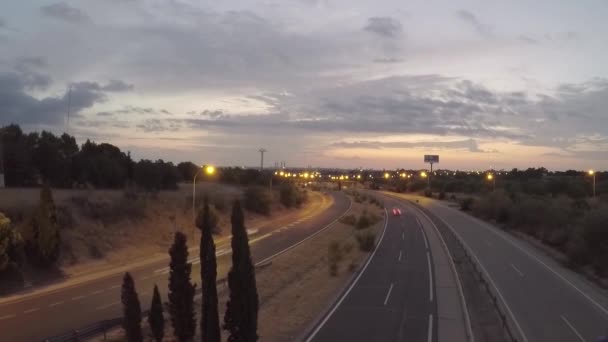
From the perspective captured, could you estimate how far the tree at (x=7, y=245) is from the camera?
25.8m

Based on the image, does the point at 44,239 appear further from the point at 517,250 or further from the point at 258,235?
the point at 517,250

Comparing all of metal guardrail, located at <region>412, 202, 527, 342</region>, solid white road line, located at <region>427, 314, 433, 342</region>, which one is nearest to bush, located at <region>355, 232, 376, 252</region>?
metal guardrail, located at <region>412, 202, 527, 342</region>

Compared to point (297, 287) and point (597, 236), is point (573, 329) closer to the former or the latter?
point (297, 287)

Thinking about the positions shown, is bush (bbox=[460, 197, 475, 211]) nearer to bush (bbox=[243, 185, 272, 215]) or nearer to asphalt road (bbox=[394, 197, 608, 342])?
bush (bbox=[243, 185, 272, 215])

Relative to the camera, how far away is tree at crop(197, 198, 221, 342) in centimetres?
1626

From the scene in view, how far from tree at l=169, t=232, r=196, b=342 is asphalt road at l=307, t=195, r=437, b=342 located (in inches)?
147

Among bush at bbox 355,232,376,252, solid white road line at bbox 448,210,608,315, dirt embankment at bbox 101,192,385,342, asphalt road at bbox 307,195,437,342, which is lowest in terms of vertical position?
dirt embankment at bbox 101,192,385,342

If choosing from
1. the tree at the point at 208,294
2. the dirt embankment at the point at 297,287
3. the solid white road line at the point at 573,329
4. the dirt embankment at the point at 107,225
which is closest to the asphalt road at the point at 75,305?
the dirt embankment at the point at 297,287

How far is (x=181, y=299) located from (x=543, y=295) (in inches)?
606

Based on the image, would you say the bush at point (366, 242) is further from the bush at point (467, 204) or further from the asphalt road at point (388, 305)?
the bush at point (467, 204)

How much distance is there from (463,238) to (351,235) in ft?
30.4

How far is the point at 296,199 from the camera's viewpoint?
8200 centimetres

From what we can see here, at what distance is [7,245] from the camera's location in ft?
87.6

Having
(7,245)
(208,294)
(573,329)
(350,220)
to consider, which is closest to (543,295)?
(573,329)
